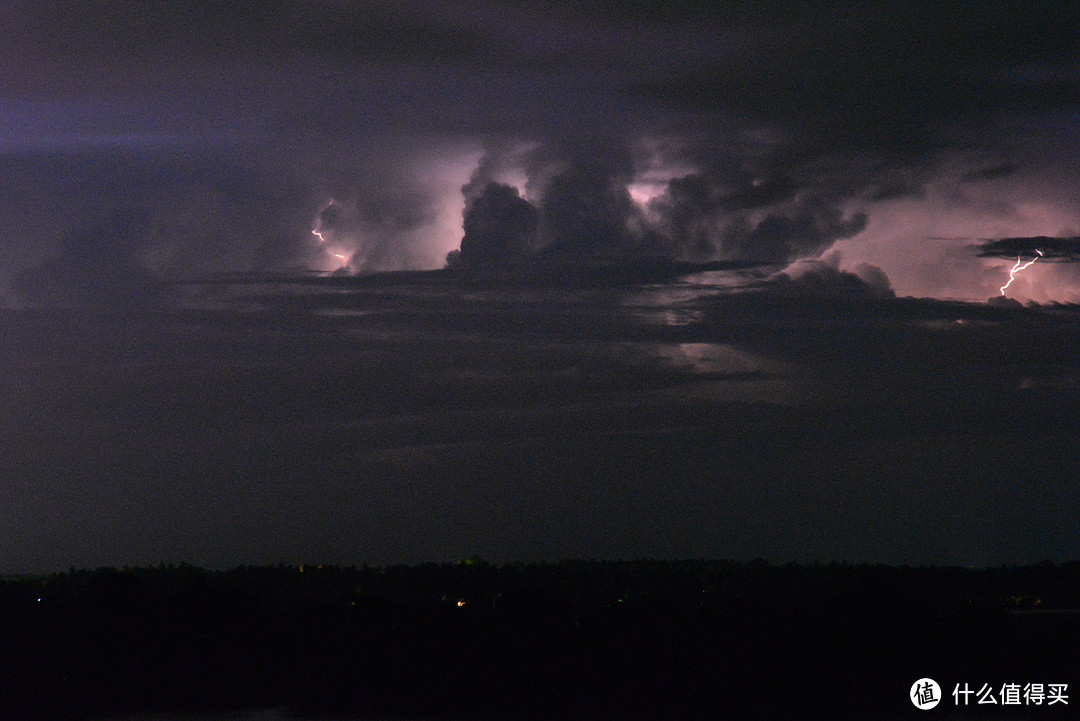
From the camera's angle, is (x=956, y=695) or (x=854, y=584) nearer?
(x=956, y=695)

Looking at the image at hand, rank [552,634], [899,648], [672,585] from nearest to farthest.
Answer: [899,648]
[552,634]
[672,585]

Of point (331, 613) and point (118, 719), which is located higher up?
point (331, 613)

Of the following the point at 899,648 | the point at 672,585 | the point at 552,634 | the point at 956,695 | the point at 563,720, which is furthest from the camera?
the point at 672,585

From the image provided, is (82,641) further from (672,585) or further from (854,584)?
(672,585)

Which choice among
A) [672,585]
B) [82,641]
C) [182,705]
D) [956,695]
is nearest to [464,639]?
[182,705]

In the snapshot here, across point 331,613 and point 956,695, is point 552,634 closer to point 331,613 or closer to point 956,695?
point 331,613

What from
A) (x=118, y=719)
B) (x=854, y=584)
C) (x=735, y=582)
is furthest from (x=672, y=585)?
(x=118, y=719)
